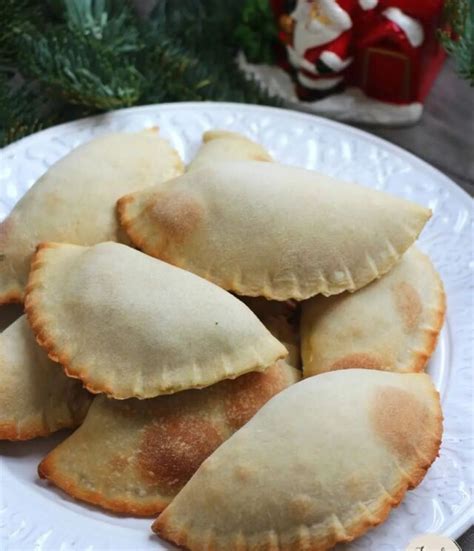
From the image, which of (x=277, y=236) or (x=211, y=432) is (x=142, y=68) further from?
(x=211, y=432)

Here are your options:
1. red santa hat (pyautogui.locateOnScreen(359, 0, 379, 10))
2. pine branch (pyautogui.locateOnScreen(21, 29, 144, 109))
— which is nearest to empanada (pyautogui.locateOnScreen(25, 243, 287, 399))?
pine branch (pyautogui.locateOnScreen(21, 29, 144, 109))

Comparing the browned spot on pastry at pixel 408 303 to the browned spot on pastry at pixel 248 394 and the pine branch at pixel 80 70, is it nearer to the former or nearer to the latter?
the browned spot on pastry at pixel 248 394

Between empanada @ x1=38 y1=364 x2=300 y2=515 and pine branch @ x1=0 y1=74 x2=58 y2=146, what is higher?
pine branch @ x1=0 y1=74 x2=58 y2=146

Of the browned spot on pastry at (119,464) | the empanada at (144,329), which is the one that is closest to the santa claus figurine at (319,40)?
the empanada at (144,329)

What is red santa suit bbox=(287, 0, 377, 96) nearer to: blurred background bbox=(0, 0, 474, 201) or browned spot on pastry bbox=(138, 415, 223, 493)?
blurred background bbox=(0, 0, 474, 201)

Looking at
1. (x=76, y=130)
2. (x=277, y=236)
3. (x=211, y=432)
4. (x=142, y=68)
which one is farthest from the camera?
(x=142, y=68)

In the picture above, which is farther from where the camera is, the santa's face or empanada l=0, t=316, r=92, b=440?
the santa's face

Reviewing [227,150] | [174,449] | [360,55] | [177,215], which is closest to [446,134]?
[360,55]

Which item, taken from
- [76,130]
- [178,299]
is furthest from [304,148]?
[178,299]
